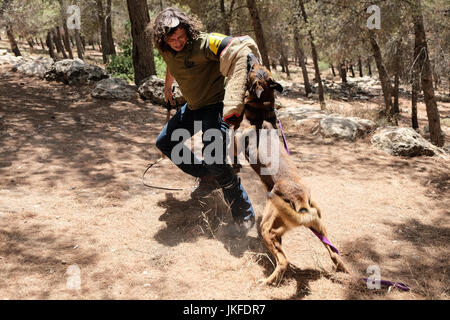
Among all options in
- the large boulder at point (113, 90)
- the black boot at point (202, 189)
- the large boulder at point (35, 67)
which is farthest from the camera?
the large boulder at point (35, 67)

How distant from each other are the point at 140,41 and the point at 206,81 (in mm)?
7115

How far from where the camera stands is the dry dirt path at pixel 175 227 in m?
2.67

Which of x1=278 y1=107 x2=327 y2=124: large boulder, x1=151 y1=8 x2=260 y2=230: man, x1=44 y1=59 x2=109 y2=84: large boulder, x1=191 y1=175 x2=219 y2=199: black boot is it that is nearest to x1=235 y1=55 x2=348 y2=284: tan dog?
x1=151 y1=8 x2=260 y2=230: man

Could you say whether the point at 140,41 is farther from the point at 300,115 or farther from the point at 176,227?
the point at 176,227

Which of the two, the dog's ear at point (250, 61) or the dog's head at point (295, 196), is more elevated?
the dog's ear at point (250, 61)

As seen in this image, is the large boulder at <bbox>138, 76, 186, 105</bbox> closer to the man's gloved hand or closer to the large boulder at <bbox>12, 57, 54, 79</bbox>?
the large boulder at <bbox>12, 57, 54, 79</bbox>

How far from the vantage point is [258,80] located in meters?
2.80

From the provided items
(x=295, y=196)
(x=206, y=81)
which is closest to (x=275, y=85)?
(x=206, y=81)

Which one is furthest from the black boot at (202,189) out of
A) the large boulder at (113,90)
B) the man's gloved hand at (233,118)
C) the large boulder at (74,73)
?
the large boulder at (74,73)

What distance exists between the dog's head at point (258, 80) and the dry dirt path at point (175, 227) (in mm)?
1433

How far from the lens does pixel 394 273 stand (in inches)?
116

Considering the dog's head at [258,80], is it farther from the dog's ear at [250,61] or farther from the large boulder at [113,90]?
the large boulder at [113,90]

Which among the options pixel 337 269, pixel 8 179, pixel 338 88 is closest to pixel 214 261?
pixel 337 269
